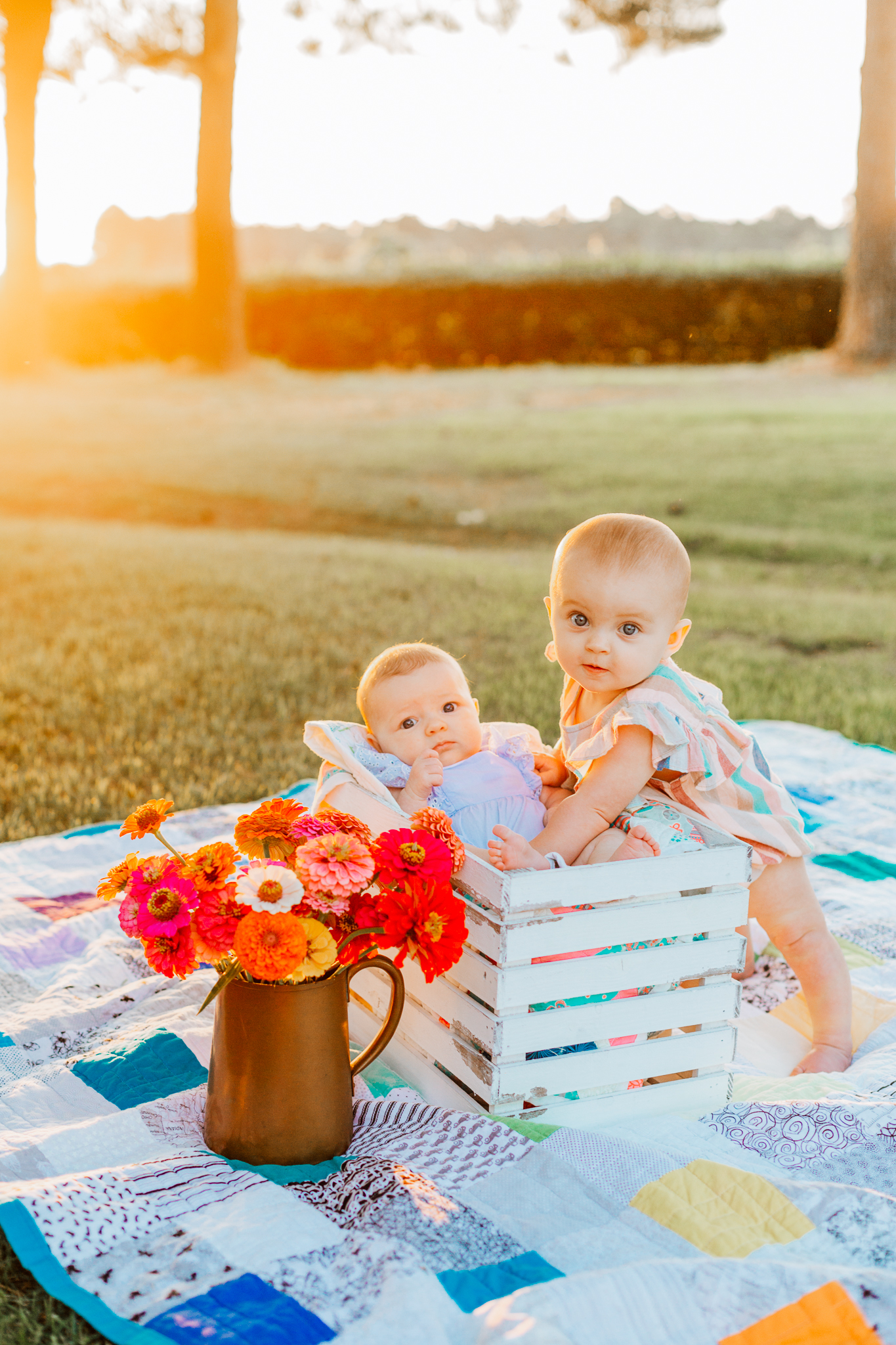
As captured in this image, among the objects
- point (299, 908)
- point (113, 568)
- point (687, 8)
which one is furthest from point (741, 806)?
point (687, 8)

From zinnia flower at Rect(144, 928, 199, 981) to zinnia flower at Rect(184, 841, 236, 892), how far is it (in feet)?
0.22

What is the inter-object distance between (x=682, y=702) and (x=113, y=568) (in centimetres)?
501

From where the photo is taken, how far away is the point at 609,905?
160cm

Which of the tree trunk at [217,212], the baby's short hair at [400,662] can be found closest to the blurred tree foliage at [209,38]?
the tree trunk at [217,212]

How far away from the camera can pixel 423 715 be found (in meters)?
2.05

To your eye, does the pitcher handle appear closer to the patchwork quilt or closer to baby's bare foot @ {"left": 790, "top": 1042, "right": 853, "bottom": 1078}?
the patchwork quilt

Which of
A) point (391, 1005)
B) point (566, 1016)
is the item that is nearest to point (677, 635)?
point (566, 1016)

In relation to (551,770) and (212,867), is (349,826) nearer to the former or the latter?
(212,867)

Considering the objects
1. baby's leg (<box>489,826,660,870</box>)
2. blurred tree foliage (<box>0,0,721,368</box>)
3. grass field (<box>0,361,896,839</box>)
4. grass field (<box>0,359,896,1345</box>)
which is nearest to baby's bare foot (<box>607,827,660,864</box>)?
baby's leg (<box>489,826,660,870</box>)

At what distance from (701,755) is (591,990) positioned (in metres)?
0.45

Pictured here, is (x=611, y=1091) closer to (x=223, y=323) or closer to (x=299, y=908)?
(x=299, y=908)

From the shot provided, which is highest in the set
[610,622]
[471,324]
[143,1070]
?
[471,324]

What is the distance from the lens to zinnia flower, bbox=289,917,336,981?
1.45 metres

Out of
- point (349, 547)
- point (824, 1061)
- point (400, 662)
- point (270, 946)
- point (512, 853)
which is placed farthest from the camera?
point (349, 547)
